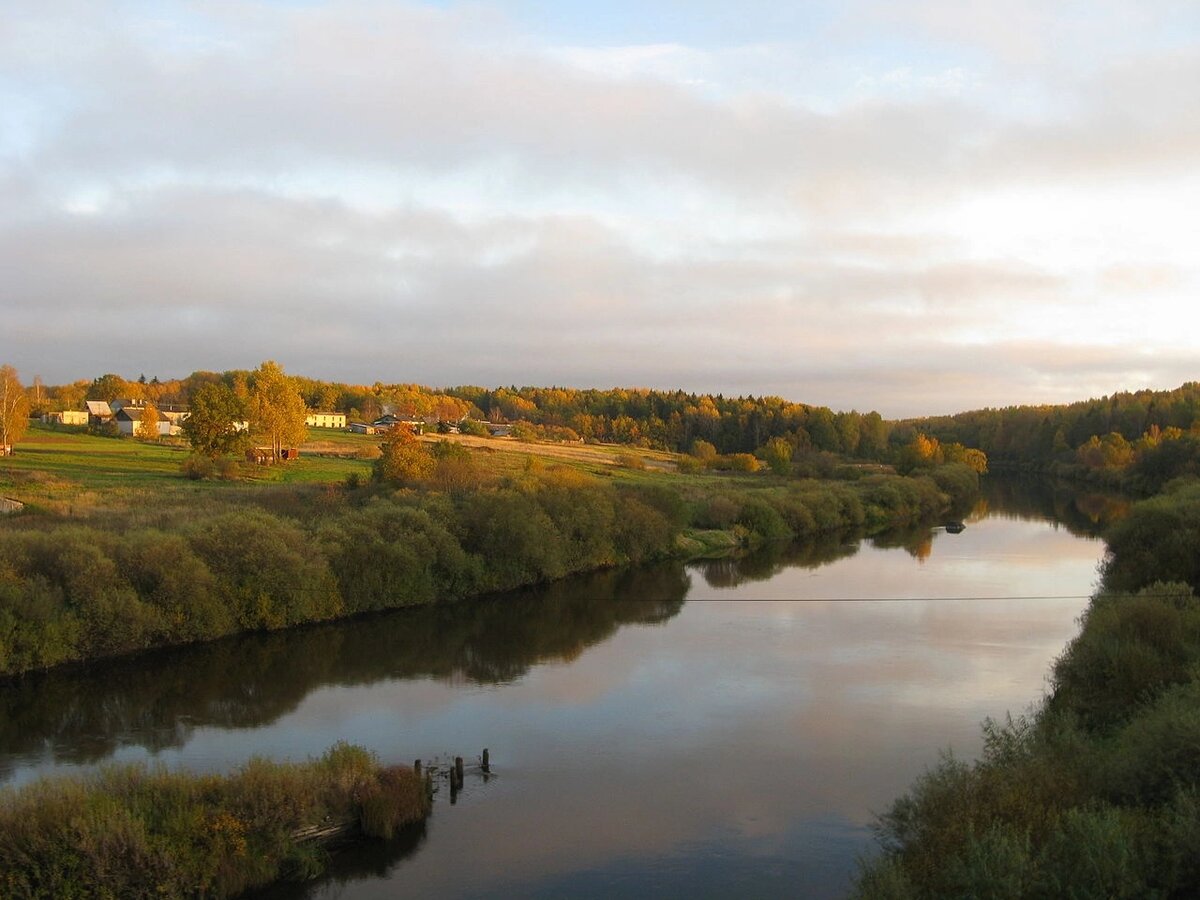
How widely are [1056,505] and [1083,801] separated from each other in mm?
65624

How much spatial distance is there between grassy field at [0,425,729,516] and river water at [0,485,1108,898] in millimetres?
11165

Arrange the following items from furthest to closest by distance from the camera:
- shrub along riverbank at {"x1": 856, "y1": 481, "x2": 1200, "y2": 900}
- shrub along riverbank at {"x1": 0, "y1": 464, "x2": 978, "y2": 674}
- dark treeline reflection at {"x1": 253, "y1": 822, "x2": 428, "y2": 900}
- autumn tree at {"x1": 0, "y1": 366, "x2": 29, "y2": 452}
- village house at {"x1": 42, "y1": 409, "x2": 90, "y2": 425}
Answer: village house at {"x1": 42, "y1": 409, "x2": 90, "y2": 425} < autumn tree at {"x1": 0, "y1": 366, "x2": 29, "y2": 452} < shrub along riverbank at {"x1": 0, "y1": 464, "x2": 978, "y2": 674} < dark treeline reflection at {"x1": 253, "y1": 822, "x2": 428, "y2": 900} < shrub along riverbank at {"x1": 856, "y1": 481, "x2": 1200, "y2": 900}

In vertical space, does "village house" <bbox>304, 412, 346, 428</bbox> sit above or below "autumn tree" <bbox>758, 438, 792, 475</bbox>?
above

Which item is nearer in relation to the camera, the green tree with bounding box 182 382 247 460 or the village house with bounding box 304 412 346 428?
the green tree with bounding box 182 382 247 460

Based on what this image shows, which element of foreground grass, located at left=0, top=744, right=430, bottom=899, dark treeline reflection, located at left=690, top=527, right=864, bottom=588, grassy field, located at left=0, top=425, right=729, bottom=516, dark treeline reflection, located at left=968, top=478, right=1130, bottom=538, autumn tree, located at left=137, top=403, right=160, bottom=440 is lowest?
dark treeline reflection, located at left=690, top=527, right=864, bottom=588

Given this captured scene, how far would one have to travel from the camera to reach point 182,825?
11250mm

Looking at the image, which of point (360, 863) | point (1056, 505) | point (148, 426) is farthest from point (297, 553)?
point (1056, 505)

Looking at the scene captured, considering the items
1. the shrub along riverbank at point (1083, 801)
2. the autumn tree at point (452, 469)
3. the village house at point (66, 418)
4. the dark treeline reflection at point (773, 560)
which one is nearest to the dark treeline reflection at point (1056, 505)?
the dark treeline reflection at point (773, 560)

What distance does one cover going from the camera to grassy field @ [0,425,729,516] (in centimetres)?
3291

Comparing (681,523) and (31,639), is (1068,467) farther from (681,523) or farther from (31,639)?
(31,639)

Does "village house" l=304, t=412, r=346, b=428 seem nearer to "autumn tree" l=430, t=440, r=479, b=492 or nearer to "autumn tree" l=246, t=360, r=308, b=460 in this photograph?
"autumn tree" l=246, t=360, r=308, b=460

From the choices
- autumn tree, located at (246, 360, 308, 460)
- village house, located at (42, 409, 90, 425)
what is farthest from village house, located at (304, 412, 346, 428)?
autumn tree, located at (246, 360, 308, 460)

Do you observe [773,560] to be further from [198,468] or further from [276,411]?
[276,411]

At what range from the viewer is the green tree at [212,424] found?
4528 cm
